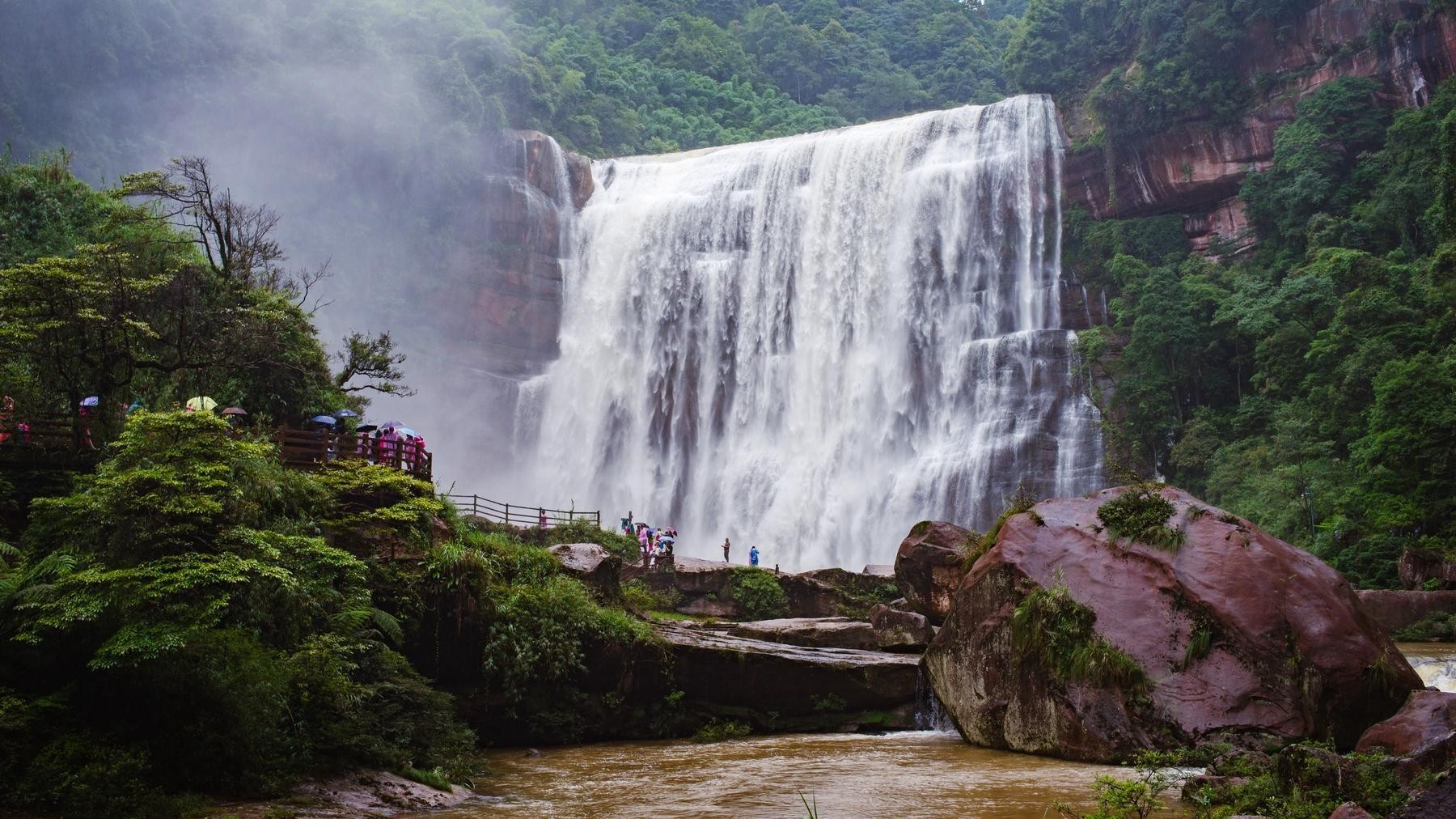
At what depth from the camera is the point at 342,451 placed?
1803cm

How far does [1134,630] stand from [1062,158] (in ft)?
106

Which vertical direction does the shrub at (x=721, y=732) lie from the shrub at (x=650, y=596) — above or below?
A: below

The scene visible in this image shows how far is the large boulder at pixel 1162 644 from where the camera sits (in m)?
11.0

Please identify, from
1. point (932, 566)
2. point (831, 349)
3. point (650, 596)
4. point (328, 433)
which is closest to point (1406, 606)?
point (932, 566)

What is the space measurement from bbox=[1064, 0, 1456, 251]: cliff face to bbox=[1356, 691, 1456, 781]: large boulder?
106 ft

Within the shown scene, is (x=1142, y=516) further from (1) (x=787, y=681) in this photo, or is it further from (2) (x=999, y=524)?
(1) (x=787, y=681)

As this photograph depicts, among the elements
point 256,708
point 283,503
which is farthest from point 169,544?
point 283,503

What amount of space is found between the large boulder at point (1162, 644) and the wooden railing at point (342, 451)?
31.7 feet

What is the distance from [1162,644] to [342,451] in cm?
1263

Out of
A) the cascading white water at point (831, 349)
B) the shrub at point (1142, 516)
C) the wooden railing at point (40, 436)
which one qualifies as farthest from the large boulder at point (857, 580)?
the wooden railing at point (40, 436)

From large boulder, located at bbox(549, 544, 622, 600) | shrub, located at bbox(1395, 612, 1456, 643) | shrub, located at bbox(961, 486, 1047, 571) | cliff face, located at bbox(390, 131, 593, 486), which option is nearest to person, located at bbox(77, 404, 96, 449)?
large boulder, located at bbox(549, 544, 622, 600)

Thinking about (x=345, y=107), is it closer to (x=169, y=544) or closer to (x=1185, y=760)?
(x=169, y=544)

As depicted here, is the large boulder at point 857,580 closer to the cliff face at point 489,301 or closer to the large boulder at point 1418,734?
the large boulder at point 1418,734

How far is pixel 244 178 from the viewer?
45.7 m
